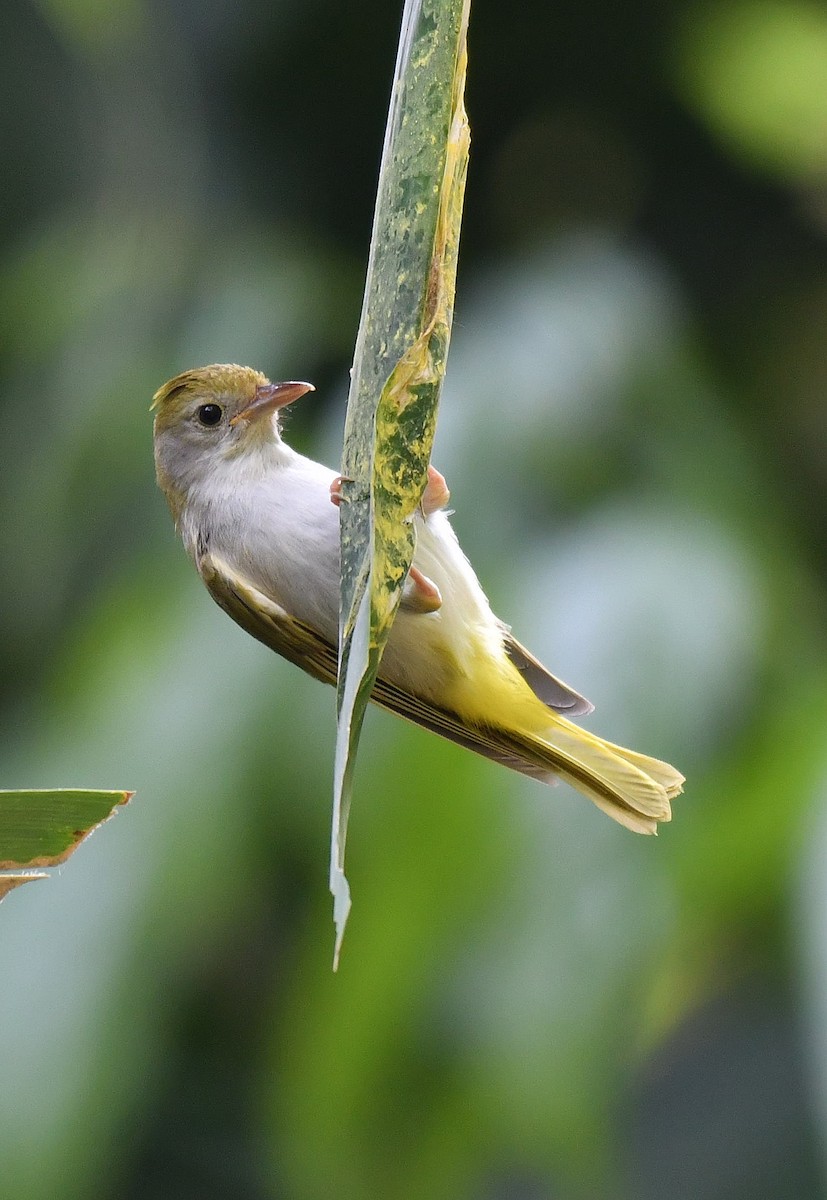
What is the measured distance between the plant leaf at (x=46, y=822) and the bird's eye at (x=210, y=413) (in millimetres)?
1623

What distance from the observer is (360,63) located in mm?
5426

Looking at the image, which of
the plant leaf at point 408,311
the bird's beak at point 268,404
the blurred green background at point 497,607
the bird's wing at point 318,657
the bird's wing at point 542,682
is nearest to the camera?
the plant leaf at point 408,311

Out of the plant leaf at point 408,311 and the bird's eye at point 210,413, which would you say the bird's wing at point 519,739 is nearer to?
the bird's eye at point 210,413

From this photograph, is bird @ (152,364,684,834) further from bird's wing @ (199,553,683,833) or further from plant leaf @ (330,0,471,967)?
plant leaf @ (330,0,471,967)

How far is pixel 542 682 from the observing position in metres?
2.40

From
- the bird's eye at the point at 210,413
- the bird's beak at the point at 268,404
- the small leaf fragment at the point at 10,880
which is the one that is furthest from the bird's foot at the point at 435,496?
the small leaf fragment at the point at 10,880

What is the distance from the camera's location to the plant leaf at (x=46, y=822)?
3.15 feet

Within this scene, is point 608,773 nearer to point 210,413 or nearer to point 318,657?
point 318,657

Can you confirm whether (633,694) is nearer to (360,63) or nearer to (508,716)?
(508,716)

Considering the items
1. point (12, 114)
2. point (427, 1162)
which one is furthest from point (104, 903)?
point (12, 114)

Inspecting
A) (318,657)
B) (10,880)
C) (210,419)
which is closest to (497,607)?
(210,419)

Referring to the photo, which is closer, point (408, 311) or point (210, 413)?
point (408, 311)

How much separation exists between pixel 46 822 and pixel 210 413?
1.65 metres

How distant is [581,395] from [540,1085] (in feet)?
7.18
